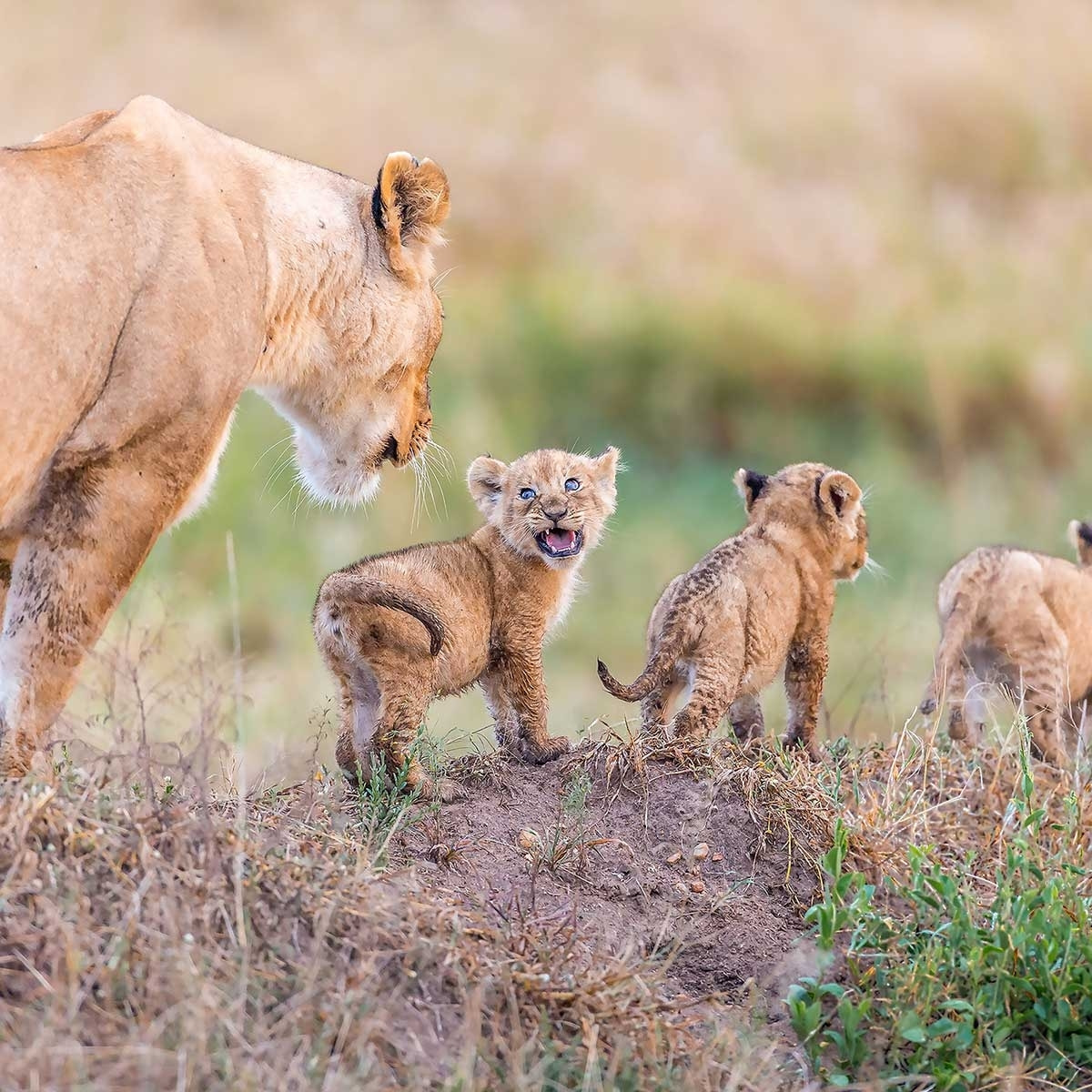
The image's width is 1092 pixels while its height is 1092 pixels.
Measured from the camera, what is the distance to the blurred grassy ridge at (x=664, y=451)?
44.2ft

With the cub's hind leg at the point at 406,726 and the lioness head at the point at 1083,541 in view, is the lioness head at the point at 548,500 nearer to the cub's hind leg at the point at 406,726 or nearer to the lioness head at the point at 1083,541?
the cub's hind leg at the point at 406,726

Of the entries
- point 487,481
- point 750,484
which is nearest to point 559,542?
point 487,481

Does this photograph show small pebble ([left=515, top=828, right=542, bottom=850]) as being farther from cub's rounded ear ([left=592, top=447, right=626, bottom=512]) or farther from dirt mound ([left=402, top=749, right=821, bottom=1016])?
cub's rounded ear ([left=592, top=447, right=626, bottom=512])

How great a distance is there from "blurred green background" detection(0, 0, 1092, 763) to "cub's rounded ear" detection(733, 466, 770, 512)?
683cm

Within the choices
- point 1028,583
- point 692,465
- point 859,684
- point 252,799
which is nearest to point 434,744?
point 252,799

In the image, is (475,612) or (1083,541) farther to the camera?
(1083,541)

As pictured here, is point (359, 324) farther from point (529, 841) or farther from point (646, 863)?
point (646, 863)

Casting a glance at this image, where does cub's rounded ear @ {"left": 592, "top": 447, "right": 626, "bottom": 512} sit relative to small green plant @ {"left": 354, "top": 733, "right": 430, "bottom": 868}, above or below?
above

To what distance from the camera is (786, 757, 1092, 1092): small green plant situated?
4.52 meters

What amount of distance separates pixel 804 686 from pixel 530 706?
92cm

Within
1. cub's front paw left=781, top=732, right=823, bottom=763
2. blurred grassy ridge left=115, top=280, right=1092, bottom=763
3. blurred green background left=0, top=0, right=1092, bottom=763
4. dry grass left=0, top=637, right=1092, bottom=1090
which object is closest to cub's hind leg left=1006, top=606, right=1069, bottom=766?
cub's front paw left=781, top=732, right=823, bottom=763

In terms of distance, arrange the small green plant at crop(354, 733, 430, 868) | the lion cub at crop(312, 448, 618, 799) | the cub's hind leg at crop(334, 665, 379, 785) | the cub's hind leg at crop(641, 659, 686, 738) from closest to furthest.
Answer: the small green plant at crop(354, 733, 430, 868) → the lion cub at crop(312, 448, 618, 799) → the cub's hind leg at crop(334, 665, 379, 785) → the cub's hind leg at crop(641, 659, 686, 738)

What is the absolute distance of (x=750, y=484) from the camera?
6.38m

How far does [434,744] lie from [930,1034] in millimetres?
1659
